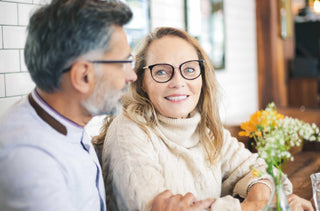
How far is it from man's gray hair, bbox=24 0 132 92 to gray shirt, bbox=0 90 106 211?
0.10m

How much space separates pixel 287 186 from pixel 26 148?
1101mm

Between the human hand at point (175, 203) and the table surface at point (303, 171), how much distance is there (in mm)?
621

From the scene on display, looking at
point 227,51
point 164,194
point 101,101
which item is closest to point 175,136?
point 164,194

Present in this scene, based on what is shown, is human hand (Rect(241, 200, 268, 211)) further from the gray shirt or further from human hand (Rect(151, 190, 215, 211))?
the gray shirt

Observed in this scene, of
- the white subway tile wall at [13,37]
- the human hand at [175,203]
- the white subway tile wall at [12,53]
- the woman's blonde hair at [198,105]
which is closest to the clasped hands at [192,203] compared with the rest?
the human hand at [175,203]

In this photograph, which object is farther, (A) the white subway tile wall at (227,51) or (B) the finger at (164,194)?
(A) the white subway tile wall at (227,51)

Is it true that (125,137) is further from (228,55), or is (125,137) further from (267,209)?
(228,55)

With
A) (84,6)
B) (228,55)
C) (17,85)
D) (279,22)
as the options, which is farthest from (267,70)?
(84,6)

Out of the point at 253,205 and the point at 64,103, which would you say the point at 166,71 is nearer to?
the point at 64,103

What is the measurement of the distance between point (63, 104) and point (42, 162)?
0.20m

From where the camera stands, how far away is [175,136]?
1.56 meters

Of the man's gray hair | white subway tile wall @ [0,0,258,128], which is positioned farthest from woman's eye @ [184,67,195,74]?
the man's gray hair

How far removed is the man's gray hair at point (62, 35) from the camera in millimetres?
1062

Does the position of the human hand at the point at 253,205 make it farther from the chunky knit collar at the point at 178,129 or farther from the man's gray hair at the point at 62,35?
the man's gray hair at the point at 62,35
